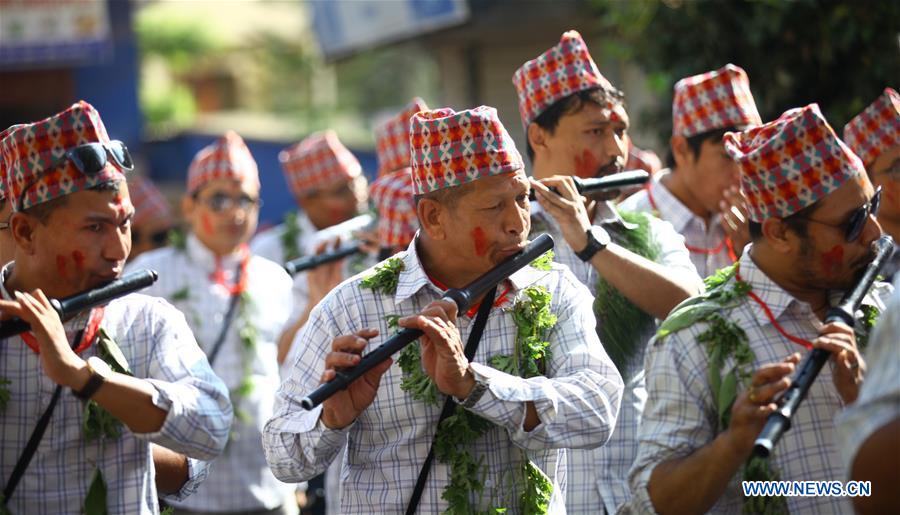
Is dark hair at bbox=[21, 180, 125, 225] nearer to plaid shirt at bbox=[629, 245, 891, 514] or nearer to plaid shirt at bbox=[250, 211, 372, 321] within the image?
plaid shirt at bbox=[629, 245, 891, 514]

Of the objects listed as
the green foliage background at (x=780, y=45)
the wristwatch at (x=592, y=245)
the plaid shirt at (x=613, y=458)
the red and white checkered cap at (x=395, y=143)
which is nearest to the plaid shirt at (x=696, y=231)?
the plaid shirt at (x=613, y=458)

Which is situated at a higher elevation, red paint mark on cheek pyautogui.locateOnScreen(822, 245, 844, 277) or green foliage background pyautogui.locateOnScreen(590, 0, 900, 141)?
green foliage background pyautogui.locateOnScreen(590, 0, 900, 141)

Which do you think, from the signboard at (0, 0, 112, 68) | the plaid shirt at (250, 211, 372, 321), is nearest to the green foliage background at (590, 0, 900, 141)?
the plaid shirt at (250, 211, 372, 321)

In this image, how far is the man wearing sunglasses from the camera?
14.4 ft

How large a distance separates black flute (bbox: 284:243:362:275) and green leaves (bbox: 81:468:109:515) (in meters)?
3.12

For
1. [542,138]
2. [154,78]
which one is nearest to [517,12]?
[542,138]

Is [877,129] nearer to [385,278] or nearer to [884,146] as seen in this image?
[884,146]

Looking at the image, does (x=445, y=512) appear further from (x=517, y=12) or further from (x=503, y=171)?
(x=517, y=12)

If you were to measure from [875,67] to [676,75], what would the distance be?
1.56 m

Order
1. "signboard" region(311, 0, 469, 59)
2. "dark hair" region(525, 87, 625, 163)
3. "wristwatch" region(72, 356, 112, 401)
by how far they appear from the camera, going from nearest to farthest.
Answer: "wristwatch" region(72, 356, 112, 401) → "dark hair" region(525, 87, 625, 163) → "signboard" region(311, 0, 469, 59)

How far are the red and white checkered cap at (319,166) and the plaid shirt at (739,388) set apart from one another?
5.66 m

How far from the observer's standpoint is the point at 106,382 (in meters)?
4.21

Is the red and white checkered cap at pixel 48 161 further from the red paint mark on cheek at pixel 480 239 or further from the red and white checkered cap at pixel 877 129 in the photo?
the red and white checkered cap at pixel 877 129

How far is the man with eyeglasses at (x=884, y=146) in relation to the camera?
567 centimetres
